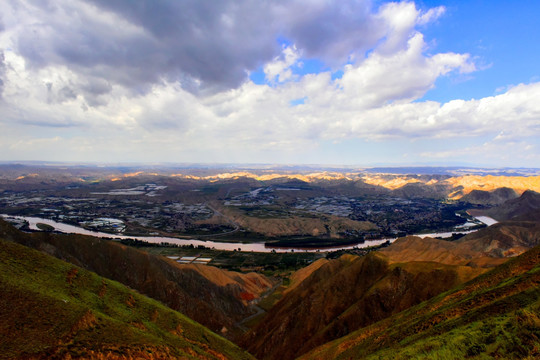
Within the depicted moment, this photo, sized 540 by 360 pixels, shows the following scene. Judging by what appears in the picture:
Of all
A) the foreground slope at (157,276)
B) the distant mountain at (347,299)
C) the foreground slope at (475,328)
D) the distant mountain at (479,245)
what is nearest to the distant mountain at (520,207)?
the distant mountain at (479,245)

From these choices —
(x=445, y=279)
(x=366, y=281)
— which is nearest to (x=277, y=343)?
(x=366, y=281)

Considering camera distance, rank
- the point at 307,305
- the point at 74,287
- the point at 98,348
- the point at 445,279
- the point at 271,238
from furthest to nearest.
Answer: the point at 271,238
the point at 307,305
the point at 445,279
the point at 74,287
the point at 98,348

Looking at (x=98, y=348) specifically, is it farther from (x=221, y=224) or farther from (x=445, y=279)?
(x=221, y=224)

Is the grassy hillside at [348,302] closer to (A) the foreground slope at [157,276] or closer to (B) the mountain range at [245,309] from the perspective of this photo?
(B) the mountain range at [245,309]

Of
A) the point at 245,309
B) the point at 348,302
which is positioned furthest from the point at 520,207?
the point at 245,309

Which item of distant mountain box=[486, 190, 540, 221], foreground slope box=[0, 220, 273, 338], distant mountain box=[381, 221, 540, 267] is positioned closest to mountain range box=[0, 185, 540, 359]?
foreground slope box=[0, 220, 273, 338]
